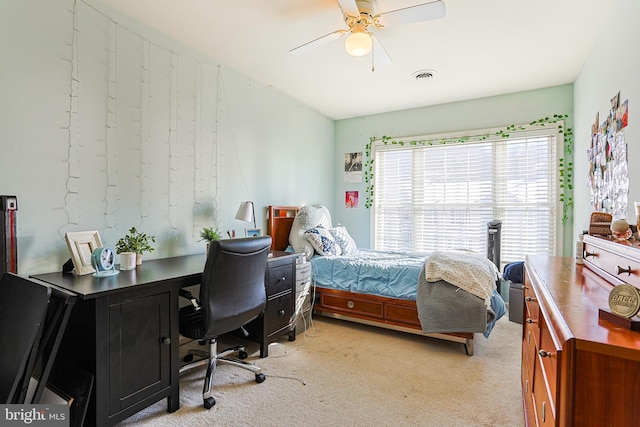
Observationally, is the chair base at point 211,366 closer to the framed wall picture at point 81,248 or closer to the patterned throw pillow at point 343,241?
the framed wall picture at point 81,248

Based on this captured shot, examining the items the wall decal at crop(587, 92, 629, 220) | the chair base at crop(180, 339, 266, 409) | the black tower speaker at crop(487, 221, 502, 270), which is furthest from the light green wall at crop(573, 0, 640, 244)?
the chair base at crop(180, 339, 266, 409)

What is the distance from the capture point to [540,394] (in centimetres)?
120

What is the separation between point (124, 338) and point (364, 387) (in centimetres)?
145

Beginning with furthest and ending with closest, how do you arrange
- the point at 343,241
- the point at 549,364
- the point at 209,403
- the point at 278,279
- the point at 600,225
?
the point at 343,241, the point at 278,279, the point at 209,403, the point at 600,225, the point at 549,364

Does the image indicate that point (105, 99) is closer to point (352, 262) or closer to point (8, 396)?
point (8, 396)

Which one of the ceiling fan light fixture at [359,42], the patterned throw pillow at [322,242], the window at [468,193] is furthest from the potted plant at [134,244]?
the window at [468,193]

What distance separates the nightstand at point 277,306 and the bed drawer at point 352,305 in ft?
1.78

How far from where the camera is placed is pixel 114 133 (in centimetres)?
230

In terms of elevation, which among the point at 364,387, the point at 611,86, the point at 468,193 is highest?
the point at 611,86

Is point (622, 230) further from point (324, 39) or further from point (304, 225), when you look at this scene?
point (304, 225)

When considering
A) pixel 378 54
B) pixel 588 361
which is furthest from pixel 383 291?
pixel 588 361

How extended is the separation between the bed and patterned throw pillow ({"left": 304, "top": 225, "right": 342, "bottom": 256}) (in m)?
0.01

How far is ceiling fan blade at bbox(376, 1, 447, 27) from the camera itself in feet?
6.23

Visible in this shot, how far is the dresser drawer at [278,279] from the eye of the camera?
2.65 meters
